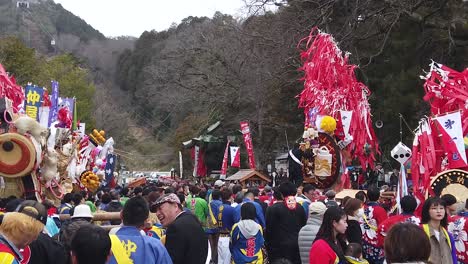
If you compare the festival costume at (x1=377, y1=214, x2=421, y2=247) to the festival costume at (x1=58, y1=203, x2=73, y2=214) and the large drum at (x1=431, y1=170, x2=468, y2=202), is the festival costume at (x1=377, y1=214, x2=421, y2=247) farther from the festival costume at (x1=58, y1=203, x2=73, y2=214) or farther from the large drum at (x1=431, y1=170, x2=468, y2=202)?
the festival costume at (x1=58, y1=203, x2=73, y2=214)

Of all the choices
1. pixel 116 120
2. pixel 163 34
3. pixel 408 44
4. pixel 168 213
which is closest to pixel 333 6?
pixel 408 44

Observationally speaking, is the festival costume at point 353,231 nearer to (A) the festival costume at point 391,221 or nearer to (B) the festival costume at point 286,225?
(A) the festival costume at point 391,221

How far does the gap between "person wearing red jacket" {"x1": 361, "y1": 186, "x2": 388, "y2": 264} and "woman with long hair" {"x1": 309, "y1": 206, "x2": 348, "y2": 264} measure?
2567mm

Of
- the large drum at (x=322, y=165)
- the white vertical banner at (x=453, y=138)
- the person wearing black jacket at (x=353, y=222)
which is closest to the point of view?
the person wearing black jacket at (x=353, y=222)

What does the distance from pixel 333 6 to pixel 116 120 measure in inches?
1448

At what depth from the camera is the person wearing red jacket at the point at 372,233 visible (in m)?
8.45

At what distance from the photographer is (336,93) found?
1753cm

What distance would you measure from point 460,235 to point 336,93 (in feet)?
33.9

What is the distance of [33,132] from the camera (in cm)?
1504

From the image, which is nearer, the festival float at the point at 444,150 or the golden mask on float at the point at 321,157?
the festival float at the point at 444,150

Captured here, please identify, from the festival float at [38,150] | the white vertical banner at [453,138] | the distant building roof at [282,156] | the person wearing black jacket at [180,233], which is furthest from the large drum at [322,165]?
the distant building roof at [282,156]

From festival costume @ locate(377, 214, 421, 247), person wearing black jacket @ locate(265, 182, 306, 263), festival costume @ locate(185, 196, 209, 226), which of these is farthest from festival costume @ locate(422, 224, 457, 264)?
festival costume @ locate(185, 196, 209, 226)

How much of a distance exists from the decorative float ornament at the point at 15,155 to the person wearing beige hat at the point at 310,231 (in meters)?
8.74

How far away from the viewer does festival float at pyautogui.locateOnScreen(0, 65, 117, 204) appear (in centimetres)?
1453
